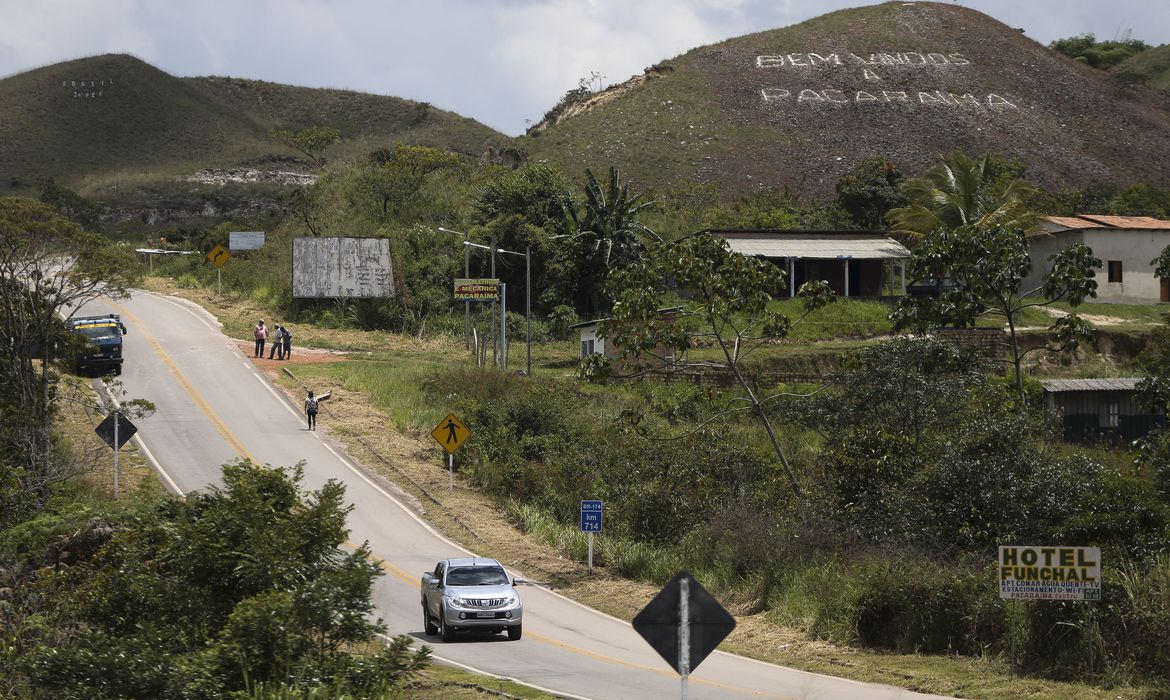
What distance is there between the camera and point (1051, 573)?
1756 cm

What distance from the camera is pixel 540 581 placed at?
29.8 metres

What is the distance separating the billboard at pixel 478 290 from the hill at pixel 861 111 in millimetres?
52991

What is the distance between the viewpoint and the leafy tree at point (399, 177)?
84.4 m

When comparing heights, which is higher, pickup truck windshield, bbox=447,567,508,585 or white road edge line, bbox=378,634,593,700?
pickup truck windshield, bbox=447,567,508,585

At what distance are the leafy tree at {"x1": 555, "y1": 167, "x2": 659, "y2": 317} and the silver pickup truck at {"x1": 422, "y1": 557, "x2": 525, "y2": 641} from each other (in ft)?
134

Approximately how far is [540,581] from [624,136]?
88.8m

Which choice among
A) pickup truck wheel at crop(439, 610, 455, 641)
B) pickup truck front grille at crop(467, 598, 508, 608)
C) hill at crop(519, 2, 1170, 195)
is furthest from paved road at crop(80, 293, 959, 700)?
hill at crop(519, 2, 1170, 195)

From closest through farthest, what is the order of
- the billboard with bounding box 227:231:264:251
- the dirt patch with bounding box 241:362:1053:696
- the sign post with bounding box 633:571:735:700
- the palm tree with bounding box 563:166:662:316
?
the sign post with bounding box 633:571:735:700 < the dirt patch with bounding box 241:362:1053:696 < the palm tree with bounding box 563:166:662:316 < the billboard with bounding box 227:231:264:251

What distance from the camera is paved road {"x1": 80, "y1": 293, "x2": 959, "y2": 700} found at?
756 inches

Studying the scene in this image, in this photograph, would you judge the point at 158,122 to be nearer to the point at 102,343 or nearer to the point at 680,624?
the point at 102,343

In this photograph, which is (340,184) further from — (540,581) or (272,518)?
(272,518)

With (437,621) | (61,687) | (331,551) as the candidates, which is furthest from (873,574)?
(61,687)

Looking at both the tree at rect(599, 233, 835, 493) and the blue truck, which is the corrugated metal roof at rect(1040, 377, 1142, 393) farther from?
the blue truck

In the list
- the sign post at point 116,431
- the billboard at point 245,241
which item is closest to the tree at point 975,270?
the sign post at point 116,431
